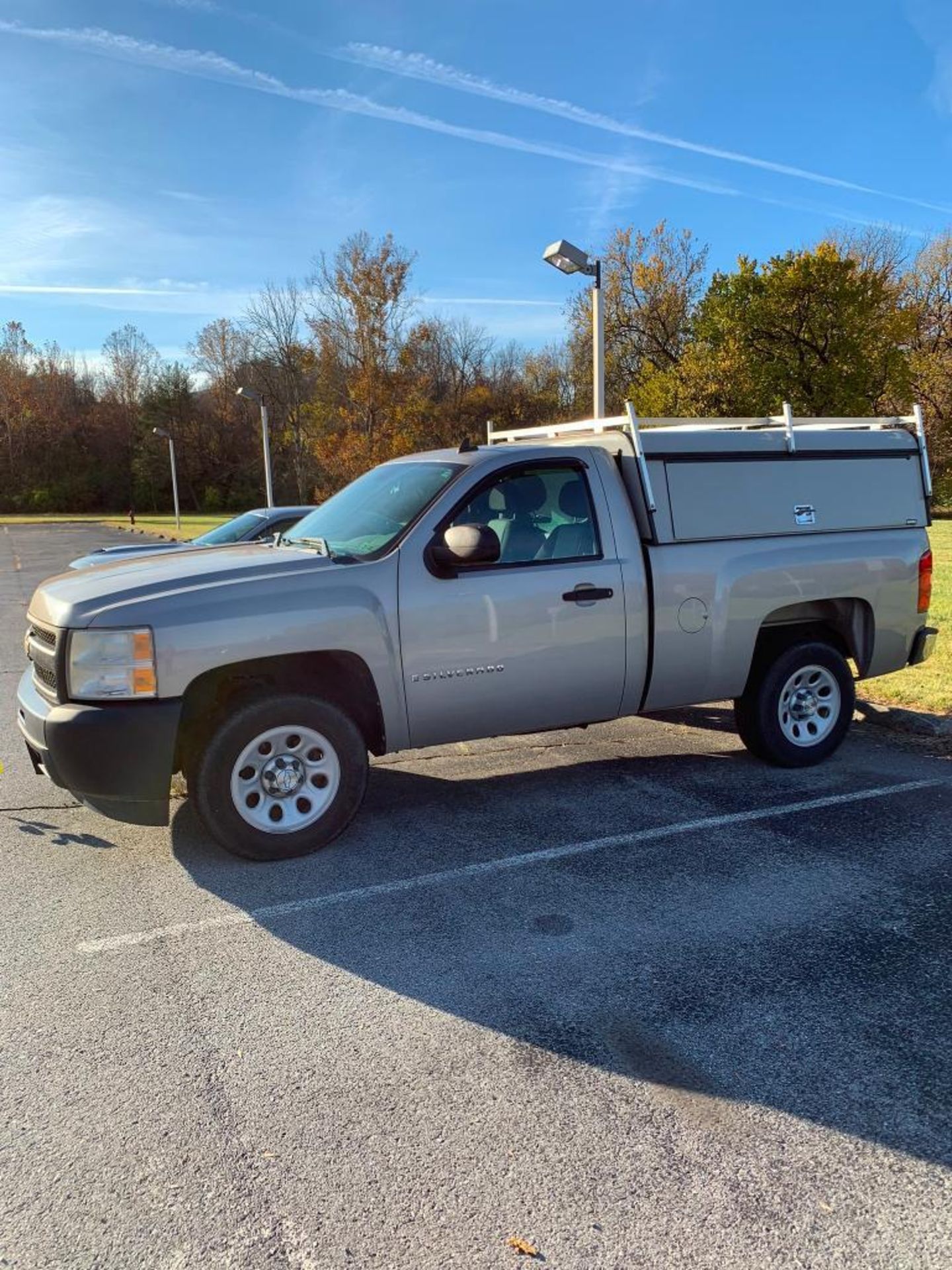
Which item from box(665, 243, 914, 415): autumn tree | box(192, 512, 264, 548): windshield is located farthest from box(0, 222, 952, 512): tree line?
box(192, 512, 264, 548): windshield

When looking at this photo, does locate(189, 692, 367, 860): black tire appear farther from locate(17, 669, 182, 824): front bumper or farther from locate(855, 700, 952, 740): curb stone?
locate(855, 700, 952, 740): curb stone

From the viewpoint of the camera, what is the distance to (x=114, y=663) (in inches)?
164

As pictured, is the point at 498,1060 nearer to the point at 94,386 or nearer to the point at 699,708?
the point at 699,708

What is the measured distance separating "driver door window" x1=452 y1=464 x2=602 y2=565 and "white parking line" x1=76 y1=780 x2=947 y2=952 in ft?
5.11

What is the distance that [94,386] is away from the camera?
71.0 m

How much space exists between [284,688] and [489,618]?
1.12m

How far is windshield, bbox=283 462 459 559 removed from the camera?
4.94 m

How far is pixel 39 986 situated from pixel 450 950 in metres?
1.57

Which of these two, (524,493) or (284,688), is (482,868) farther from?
(524,493)

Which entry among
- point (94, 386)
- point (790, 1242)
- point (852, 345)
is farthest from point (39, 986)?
point (94, 386)

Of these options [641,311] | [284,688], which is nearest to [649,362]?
[641,311]

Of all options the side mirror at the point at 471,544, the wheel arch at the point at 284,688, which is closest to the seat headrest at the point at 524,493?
the side mirror at the point at 471,544

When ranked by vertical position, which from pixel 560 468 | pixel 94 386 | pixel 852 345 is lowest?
pixel 560 468

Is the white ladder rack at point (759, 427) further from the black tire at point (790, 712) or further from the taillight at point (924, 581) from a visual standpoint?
the black tire at point (790, 712)
